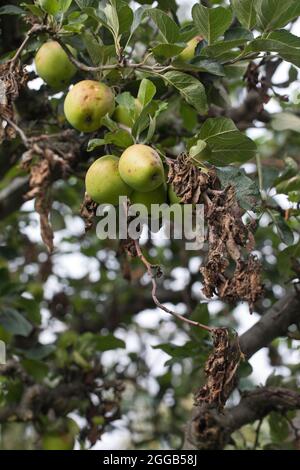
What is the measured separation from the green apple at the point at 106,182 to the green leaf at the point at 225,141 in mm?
157

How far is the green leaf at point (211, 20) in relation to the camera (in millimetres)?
1223

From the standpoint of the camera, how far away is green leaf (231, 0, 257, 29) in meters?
1.26

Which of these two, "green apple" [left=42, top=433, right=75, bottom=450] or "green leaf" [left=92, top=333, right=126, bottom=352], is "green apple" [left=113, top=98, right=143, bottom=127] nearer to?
"green leaf" [left=92, top=333, right=126, bottom=352]

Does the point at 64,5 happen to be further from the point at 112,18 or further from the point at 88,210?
the point at 88,210

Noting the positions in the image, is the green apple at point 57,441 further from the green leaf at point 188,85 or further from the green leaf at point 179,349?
the green leaf at point 188,85

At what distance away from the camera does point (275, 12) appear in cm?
123

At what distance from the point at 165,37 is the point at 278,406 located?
943mm

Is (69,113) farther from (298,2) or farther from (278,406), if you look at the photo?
(278,406)

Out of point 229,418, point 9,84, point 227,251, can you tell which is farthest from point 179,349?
point 9,84

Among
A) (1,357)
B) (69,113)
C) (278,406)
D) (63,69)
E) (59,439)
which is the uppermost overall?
(63,69)

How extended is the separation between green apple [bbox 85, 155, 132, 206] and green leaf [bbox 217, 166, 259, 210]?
159 mm

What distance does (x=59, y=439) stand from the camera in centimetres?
216

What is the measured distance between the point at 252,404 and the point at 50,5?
1030 millimetres

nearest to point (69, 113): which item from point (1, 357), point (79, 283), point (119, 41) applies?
point (119, 41)
